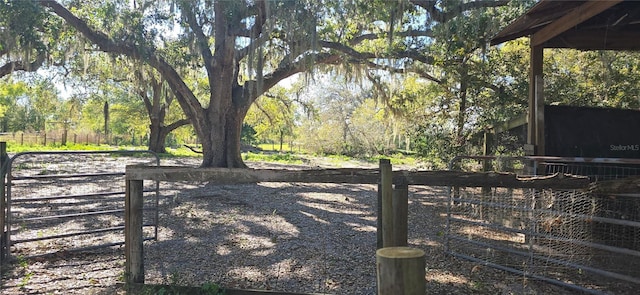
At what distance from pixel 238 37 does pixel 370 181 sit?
10.8 metres

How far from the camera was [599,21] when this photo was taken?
5.87 metres

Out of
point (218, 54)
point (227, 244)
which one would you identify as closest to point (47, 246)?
point (227, 244)

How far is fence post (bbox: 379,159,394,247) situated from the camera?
3184 mm

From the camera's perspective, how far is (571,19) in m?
5.12

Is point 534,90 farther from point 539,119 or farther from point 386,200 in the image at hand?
point 386,200

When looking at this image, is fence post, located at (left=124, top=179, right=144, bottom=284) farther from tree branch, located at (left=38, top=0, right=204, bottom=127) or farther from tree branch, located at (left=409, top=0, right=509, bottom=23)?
tree branch, located at (left=409, top=0, right=509, bottom=23)

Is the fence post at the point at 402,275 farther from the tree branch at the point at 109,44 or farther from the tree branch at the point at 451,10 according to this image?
the tree branch at the point at 109,44

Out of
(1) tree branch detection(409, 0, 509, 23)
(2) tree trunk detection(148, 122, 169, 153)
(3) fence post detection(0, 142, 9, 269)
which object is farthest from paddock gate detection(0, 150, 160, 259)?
(2) tree trunk detection(148, 122, 169, 153)

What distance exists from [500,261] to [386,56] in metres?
9.49

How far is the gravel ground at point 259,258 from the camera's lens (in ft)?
14.0

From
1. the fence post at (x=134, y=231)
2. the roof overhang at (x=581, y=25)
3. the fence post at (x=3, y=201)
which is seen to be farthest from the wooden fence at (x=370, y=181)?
the roof overhang at (x=581, y=25)

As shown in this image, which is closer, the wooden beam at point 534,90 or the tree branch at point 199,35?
the wooden beam at point 534,90

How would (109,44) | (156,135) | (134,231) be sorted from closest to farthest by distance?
(134,231) → (109,44) → (156,135)

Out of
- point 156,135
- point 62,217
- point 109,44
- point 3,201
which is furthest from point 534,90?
point 156,135
